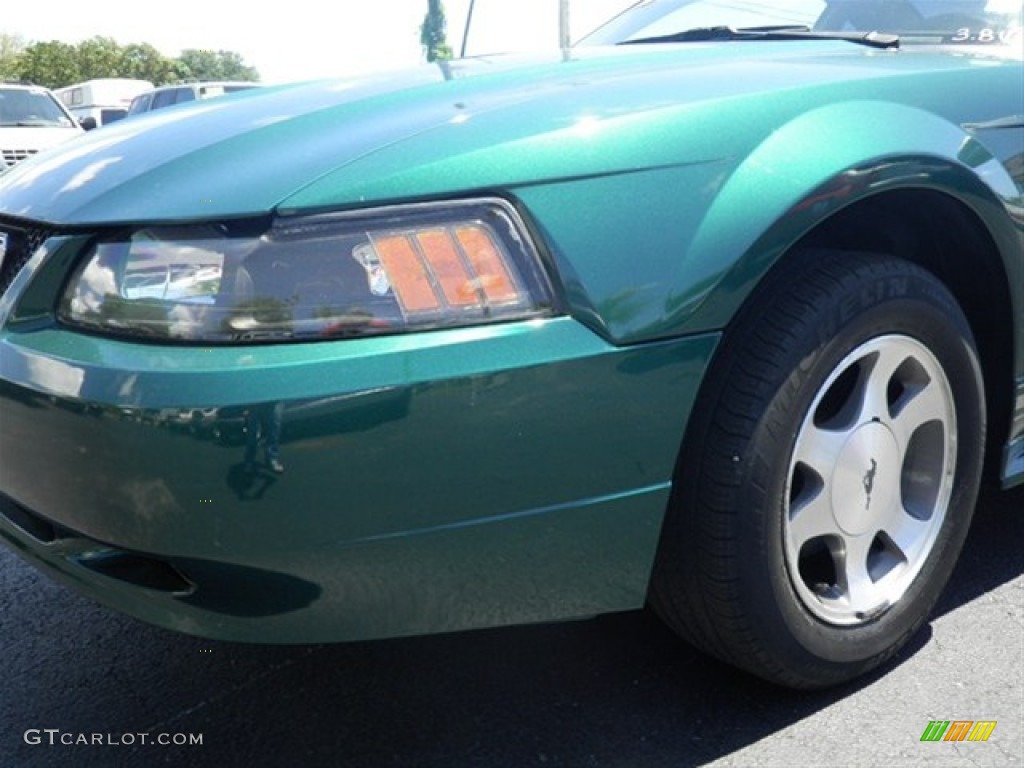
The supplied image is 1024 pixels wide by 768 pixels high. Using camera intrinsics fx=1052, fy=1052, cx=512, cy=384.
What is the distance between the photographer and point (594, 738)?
2.01 meters

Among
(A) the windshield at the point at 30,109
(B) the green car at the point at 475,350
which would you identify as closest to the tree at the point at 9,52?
(A) the windshield at the point at 30,109

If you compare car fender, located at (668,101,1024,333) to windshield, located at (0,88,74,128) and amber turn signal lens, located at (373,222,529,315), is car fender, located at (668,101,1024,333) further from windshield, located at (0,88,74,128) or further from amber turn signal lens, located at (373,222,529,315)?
windshield, located at (0,88,74,128)

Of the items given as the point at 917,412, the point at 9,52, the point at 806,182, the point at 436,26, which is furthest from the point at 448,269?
the point at 9,52

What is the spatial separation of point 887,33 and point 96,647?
2469mm

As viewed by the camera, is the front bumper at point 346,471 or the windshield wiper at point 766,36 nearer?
the front bumper at point 346,471

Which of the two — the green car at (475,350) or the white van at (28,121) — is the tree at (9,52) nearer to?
the white van at (28,121)

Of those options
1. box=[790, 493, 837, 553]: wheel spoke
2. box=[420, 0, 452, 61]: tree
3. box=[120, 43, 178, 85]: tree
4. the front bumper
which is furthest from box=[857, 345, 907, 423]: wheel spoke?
box=[120, 43, 178, 85]: tree

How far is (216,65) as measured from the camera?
70.9m

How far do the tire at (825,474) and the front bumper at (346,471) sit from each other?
114 millimetres

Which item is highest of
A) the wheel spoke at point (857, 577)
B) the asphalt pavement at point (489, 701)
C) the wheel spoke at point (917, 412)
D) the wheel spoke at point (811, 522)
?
the wheel spoke at point (917, 412)

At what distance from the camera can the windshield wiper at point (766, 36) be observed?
2.59 metres

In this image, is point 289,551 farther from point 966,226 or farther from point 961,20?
point 961,20

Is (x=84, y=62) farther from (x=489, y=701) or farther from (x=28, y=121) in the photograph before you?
(x=489, y=701)

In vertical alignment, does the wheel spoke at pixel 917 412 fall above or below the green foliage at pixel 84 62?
below
